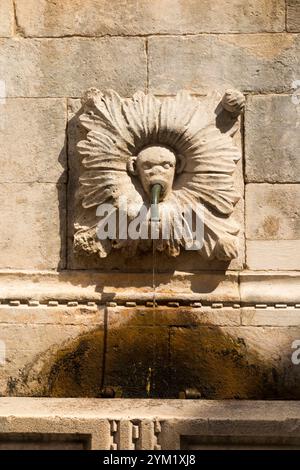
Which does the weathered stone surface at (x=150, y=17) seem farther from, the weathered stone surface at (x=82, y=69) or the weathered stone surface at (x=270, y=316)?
the weathered stone surface at (x=270, y=316)

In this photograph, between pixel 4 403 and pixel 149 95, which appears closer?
pixel 4 403

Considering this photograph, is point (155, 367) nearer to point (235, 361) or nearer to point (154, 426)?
point (235, 361)

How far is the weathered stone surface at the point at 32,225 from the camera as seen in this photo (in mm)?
6297

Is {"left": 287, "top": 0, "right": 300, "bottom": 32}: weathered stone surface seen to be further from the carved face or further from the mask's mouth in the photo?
the mask's mouth

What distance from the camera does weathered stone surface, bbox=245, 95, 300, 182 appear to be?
6309mm

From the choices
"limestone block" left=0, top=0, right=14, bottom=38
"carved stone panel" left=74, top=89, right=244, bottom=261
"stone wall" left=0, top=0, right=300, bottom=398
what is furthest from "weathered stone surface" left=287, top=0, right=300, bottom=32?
"limestone block" left=0, top=0, right=14, bottom=38

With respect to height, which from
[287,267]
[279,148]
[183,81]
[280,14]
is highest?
[280,14]

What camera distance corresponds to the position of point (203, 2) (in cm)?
641

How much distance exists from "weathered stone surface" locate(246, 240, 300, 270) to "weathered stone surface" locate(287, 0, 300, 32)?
1347 mm

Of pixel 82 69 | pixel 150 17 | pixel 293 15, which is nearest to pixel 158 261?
pixel 82 69

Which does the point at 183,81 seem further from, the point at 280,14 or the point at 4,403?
the point at 4,403
